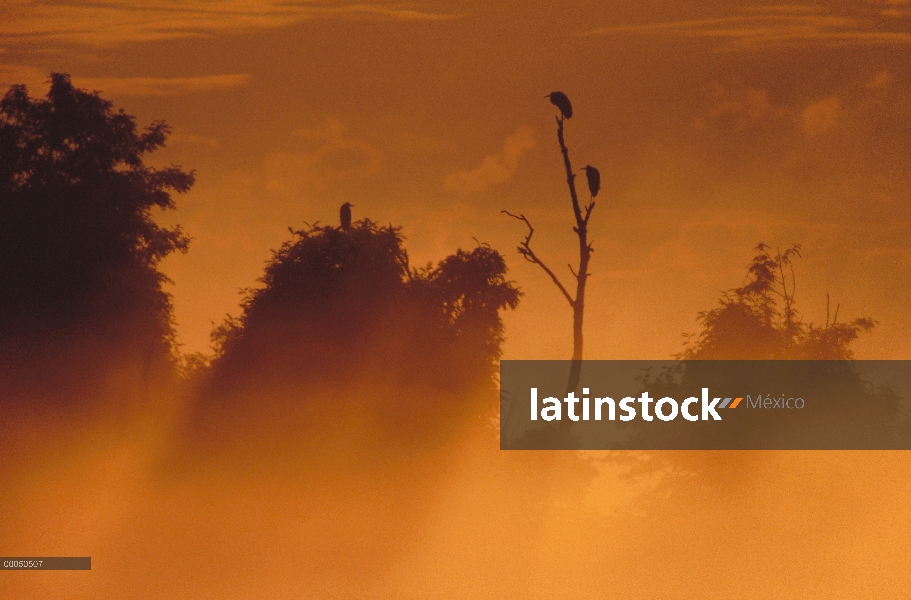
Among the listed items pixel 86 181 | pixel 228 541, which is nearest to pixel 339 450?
pixel 228 541

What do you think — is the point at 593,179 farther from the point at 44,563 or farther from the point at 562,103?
the point at 44,563

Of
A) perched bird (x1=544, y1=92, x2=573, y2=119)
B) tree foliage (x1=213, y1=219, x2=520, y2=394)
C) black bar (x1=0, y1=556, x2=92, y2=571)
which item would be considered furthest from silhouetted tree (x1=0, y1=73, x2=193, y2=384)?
perched bird (x1=544, y1=92, x2=573, y2=119)

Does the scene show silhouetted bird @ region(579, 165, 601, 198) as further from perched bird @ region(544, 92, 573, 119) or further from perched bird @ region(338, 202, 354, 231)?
perched bird @ region(338, 202, 354, 231)

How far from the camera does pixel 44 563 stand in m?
22.5

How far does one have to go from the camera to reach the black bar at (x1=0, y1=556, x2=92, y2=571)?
72.8ft

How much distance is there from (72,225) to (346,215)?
687 centimetres

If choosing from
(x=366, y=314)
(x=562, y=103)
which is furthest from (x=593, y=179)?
(x=366, y=314)

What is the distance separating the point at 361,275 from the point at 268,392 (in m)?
3.89

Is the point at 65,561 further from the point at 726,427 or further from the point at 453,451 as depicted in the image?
the point at 726,427

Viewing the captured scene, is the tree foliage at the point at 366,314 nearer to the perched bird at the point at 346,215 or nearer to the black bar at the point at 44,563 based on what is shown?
the perched bird at the point at 346,215

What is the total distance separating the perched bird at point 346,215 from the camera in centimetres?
2980

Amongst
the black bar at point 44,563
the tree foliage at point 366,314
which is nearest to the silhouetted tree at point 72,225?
the tree foliage at point 366,314

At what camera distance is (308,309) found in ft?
97.2

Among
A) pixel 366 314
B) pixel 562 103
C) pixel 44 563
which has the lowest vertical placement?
pixel 44 563
